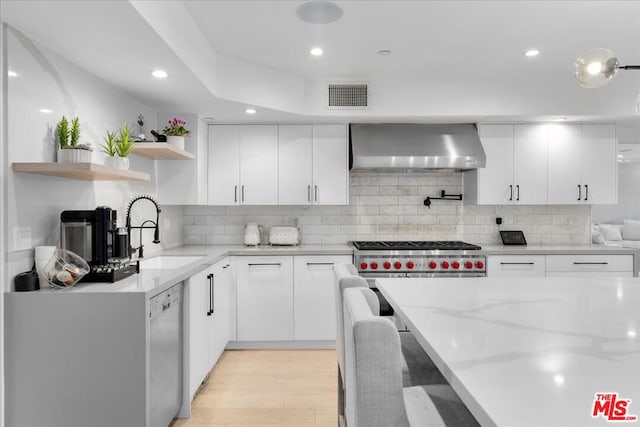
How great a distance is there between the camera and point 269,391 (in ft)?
10.0

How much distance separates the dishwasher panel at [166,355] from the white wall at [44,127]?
0.67 meters

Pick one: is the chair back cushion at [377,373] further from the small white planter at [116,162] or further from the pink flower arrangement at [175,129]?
the pink flower arrangement at [175,129]

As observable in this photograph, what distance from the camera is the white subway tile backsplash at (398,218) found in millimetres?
4512

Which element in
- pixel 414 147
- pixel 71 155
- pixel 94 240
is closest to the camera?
pixel 71 155

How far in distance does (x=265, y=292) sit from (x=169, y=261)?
0.92 m

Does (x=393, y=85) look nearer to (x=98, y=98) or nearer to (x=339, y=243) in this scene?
(x=339, y=243)

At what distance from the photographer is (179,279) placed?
2.47 metres

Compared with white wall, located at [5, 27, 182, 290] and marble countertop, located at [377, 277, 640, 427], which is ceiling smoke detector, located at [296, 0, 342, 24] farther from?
marble countertop, located at [377, 277, 640, 427]

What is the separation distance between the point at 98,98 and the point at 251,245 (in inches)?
78.8

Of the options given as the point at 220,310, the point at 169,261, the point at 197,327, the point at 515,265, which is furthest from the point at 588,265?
the point at 169,261

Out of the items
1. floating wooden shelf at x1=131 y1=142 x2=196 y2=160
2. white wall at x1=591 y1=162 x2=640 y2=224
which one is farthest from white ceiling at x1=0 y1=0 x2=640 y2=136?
white wall at x1=591 y1=162 x2=640 y2=224

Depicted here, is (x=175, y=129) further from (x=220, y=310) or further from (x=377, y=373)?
(x=377, y=373)

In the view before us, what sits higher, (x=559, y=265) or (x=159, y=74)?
(x=159, y=74)

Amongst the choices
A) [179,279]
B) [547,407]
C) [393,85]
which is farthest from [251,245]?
[547,407]
